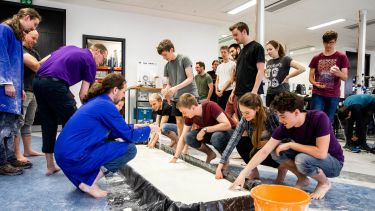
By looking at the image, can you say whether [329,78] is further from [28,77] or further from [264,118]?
[28,77]

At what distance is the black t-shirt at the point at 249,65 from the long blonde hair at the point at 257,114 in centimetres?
51

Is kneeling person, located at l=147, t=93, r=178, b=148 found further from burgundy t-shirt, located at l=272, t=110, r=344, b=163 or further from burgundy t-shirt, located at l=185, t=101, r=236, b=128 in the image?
burgundy t-shirt, located at l=272, t=110, r=344, b=163

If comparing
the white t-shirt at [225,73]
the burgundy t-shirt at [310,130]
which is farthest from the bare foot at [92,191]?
the white t-shirt at [225,73]

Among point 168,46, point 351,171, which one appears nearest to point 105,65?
point 168,46

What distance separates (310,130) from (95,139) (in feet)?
4.25

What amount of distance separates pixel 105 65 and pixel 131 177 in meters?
4.25

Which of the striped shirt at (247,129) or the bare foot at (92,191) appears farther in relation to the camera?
the striped shirt at (247,129)

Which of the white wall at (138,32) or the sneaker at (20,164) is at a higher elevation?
the white wall at (138,32)

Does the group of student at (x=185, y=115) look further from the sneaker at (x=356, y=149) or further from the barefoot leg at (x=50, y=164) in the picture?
the sneaker at (x=356, y=149)

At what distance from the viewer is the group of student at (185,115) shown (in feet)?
5.65

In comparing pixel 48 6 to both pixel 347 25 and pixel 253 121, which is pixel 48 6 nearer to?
pixel 253 121

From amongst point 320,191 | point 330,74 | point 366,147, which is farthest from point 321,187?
point 366,147

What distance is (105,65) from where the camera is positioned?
233 inches

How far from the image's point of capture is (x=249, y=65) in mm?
2486
